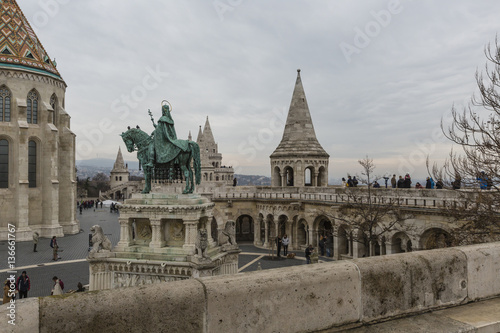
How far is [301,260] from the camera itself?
21.9m

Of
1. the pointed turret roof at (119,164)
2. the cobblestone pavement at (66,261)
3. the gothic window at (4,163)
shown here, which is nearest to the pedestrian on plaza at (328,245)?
the cobblestone pavement at (66,261)

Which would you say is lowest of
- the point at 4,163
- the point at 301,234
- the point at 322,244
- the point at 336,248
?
the point at 336,248

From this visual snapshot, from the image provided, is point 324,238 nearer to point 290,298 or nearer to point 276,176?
point 276,176

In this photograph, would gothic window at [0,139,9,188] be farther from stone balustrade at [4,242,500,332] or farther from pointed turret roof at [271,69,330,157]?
stone balustrade at [4,242,500,332]

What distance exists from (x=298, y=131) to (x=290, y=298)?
27.1 metres

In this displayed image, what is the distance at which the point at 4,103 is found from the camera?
A: 27.5m

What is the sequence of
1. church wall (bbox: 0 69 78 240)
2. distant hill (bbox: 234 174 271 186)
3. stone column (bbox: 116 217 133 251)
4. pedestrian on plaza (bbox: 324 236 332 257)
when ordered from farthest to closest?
1. distant hill (bbox: 234 174 271 186)
2. church wall (bbox: 0 69 78 240)
3. pedestrian on plaza (bbox: 324 236 332 257)
4. stone column (bbox: 116 217 133 251)

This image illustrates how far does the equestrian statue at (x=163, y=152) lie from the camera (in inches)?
408

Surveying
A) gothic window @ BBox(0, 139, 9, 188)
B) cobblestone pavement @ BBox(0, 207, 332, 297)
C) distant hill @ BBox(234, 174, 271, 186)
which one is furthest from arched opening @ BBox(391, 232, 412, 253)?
gothic window @ BBox(0, 139, 9, 188)

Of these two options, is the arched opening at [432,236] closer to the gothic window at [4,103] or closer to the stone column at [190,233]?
the stone column at [190,233]

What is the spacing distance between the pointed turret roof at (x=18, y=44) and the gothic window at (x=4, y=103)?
1.89 m

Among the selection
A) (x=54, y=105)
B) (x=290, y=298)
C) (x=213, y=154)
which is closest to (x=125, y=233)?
(x=290, y=298)

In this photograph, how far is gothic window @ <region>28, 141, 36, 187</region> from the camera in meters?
28.7

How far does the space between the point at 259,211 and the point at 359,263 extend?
25462 mm
